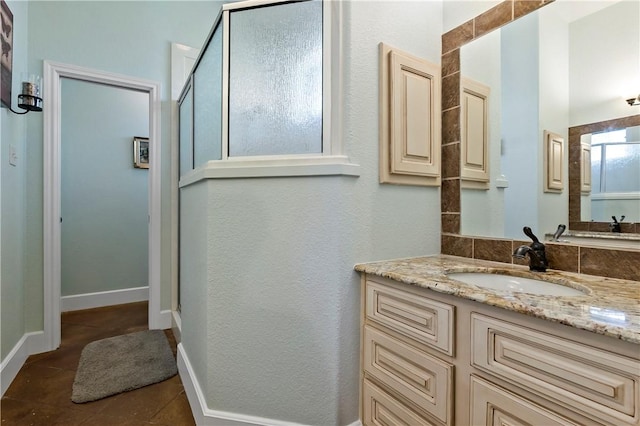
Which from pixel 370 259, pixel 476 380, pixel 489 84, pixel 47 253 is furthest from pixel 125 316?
pixel 489 84

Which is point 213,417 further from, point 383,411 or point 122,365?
point 122,365

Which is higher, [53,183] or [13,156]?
[13,156]

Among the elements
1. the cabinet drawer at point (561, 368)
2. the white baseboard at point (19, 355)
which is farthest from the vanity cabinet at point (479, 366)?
the white baseboard at point (19, 355)

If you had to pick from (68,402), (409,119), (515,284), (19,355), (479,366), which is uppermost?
(409,119)

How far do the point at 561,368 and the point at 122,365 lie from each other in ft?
7.80

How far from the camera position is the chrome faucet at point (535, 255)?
1213mm

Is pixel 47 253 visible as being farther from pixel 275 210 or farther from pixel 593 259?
pixel 593 259

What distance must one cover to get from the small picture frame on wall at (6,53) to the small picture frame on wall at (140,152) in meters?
1.53

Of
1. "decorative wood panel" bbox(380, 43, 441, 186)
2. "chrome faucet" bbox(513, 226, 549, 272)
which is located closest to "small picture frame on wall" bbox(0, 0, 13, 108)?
"decorative wood panel" bbox(380, 43, 441, 186)

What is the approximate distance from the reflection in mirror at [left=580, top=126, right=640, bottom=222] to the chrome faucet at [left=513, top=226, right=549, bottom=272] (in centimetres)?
20

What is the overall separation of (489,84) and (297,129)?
98 centimetres

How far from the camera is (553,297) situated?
88cm

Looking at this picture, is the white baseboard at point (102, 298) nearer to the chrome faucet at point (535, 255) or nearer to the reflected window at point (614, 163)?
the chrome faucet at point (535, 255)

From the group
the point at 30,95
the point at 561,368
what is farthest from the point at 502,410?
the point at 30,95
